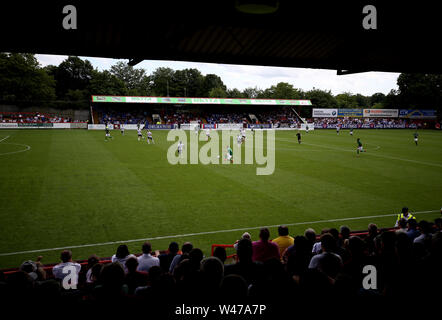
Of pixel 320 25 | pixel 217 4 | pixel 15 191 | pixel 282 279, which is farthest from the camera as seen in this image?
pixel 15 191

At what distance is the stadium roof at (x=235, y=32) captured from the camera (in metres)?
5.39

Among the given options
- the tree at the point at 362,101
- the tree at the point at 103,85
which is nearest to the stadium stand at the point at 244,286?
the tree at the point at 103,85

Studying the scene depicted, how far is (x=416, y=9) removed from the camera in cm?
555

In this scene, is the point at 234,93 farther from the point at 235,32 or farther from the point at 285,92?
the point at 235,32

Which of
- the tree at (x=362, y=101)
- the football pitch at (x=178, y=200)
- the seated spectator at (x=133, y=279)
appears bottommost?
the football pitch at (x=178, y=200)

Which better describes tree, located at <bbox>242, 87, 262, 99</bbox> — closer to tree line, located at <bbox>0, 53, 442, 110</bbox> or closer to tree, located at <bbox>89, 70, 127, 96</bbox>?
tree line, located at <bbox>0, 53, 442, 110</bbox>

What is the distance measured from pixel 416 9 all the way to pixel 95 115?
61.7 metres

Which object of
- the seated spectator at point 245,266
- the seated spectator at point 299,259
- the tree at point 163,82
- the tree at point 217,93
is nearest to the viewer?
the seated spectator at point 245,266

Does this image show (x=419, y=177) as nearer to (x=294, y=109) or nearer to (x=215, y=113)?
(x=215, y=113)

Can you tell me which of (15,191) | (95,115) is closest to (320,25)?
(15,191)

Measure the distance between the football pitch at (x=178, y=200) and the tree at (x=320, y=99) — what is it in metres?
87.5

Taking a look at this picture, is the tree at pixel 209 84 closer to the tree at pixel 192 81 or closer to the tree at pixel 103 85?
the tree at pixel 192 81
